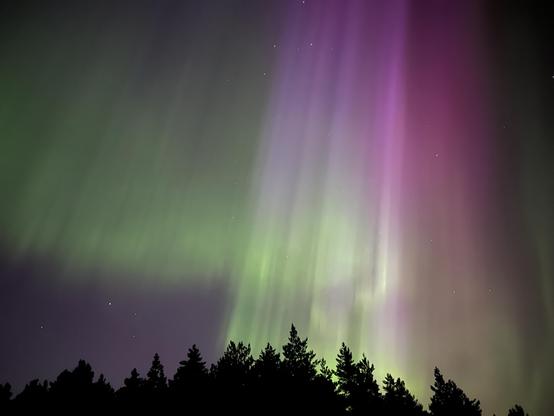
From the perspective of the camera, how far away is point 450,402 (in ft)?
151

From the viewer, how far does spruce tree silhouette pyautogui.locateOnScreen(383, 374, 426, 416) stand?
41750 millimetres

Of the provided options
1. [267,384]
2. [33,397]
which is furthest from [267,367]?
[33,397]

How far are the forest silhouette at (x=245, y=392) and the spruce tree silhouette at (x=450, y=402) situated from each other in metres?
0.07

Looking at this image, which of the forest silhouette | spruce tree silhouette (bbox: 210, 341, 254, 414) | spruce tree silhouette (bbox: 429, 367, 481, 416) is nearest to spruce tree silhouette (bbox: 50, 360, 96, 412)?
the forest silhouette

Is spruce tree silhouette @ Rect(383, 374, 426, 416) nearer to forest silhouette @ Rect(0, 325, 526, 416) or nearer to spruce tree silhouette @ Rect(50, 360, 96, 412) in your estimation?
forest silhouette @ Rect(0, 325, 526, 416)

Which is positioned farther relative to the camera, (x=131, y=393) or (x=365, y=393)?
(x=365, y=393)

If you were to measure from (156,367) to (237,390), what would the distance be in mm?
9719

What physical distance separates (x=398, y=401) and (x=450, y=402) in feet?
23.1

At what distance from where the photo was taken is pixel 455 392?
153 ft

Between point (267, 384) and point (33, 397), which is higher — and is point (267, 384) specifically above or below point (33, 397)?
above

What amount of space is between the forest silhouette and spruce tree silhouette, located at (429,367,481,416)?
0.07 m

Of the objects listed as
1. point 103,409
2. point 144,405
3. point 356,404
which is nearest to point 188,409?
point 144,405

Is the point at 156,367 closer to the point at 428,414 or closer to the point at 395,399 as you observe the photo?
the point at 395,399

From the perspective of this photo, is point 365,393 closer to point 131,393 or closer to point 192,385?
point 192,385
